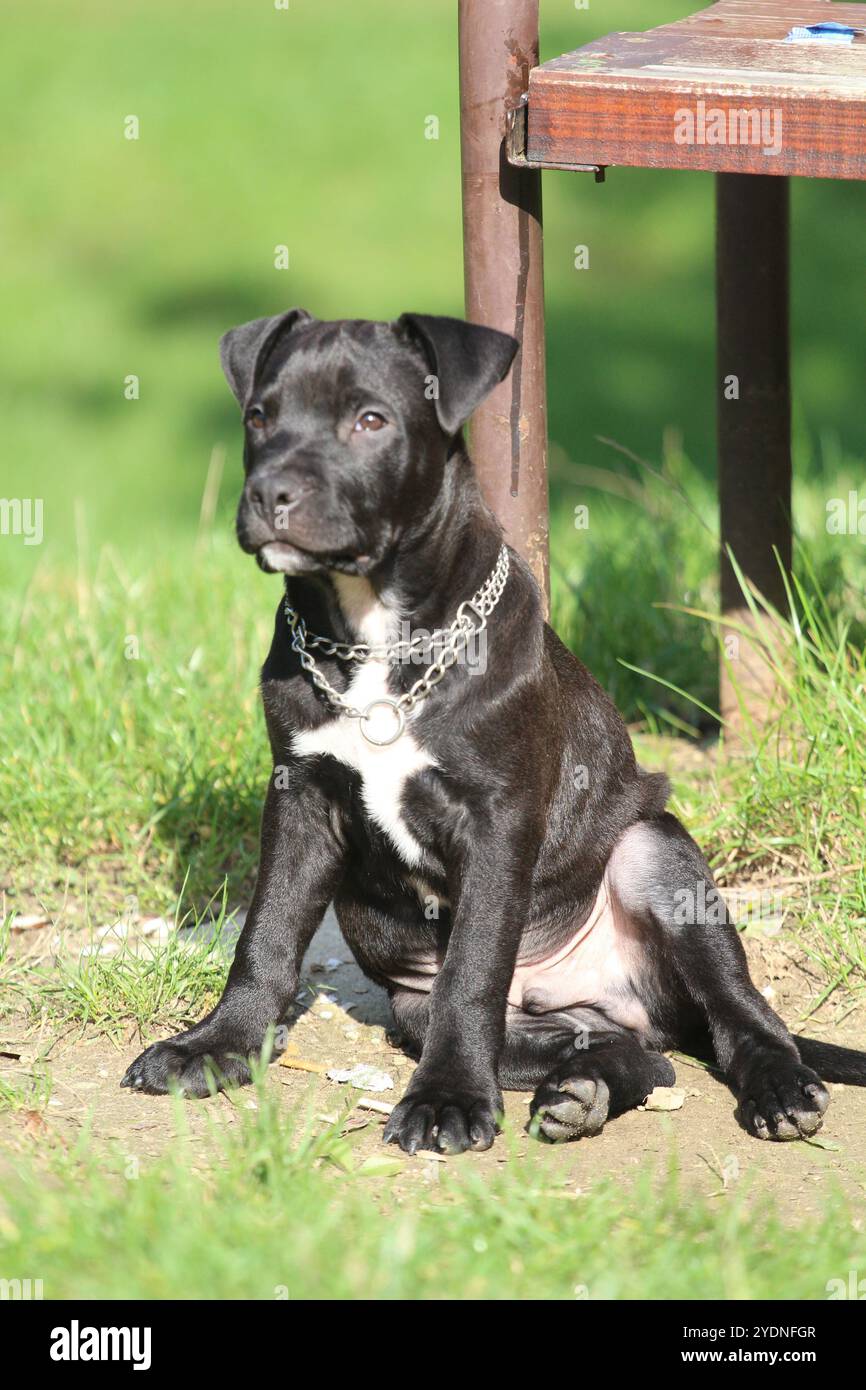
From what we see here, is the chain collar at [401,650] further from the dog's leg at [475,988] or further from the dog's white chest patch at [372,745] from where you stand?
the dog's leg at [475,988]

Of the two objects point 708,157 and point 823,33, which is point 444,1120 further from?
point 823,33

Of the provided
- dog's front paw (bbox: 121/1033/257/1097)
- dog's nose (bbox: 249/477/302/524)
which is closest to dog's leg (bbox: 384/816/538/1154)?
dog's front paw (bbox: 121/1033/257/1097)

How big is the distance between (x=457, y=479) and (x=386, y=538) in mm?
276

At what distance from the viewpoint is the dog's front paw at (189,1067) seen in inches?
141

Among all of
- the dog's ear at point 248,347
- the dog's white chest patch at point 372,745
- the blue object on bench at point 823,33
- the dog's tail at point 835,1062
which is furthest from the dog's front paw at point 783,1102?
the blue object on bench at point 823,33

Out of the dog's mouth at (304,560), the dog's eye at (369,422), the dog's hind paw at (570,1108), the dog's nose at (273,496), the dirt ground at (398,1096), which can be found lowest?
the dirt ground at (398,1096)

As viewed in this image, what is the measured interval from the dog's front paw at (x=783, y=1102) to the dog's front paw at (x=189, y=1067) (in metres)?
1.09

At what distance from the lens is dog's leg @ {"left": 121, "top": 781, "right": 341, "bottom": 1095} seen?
12.2ft

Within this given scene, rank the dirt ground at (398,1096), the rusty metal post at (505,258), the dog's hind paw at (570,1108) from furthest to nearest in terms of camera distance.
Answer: the rusty metal post at (505,258), the dog's hind paw at (570,1108), the dirt ground at (398,1096)

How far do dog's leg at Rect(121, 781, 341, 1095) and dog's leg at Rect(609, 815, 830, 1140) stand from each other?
744 mm

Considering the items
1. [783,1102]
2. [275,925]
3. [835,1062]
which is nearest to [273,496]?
[275,925]

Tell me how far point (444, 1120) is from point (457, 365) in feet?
5.18

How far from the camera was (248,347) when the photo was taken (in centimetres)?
373

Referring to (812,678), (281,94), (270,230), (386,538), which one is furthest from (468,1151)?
(281,94)
